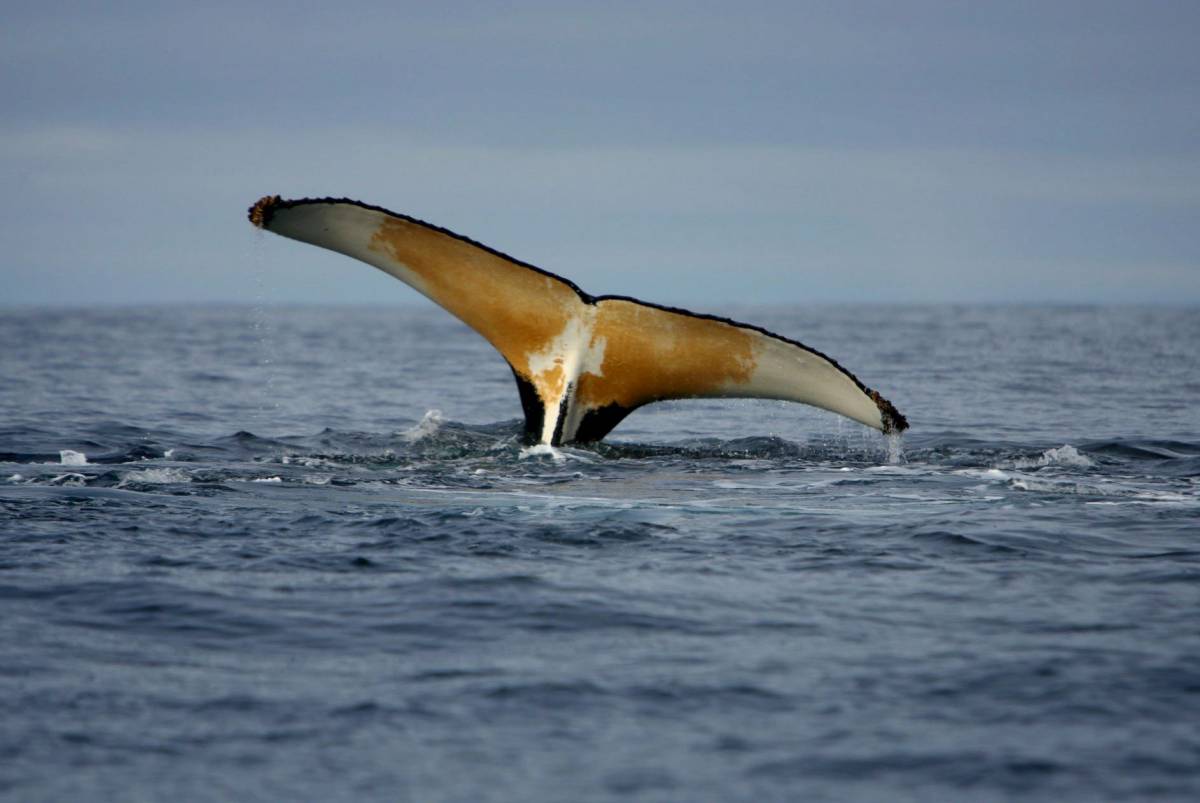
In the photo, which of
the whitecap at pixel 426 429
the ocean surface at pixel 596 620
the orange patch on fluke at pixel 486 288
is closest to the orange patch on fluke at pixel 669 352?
the orange patch on fluke at pixel 486 288

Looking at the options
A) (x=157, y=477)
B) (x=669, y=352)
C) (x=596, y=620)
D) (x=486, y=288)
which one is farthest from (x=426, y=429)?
(x=596, y=620)

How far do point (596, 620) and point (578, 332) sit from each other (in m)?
4.20

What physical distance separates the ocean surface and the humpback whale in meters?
0.71

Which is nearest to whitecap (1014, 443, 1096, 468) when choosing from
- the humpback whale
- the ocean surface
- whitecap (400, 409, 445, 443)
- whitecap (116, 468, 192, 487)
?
the ocean surface

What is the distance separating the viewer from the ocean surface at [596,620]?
213 inches

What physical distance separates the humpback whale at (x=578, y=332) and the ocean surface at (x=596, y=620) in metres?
0.71

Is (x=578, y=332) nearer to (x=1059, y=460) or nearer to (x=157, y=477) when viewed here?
(x=157, y=477)

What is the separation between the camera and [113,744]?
5566mm

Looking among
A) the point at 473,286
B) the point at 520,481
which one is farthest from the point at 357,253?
the point at 520,481

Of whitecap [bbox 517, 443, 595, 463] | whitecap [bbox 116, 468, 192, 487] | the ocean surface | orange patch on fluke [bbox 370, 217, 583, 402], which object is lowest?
the ocean surface

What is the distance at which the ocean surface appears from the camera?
17.7 ft

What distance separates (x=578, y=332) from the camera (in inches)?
443

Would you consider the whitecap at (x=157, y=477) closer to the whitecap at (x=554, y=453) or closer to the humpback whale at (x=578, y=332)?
the humpback whale at (x=578, y=332)

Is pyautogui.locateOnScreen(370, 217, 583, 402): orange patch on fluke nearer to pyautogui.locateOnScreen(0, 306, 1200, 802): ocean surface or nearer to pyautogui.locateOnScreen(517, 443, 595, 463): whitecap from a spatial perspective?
pyautogui.locateOnScreen(517, 443, 595, 463): whitecap
